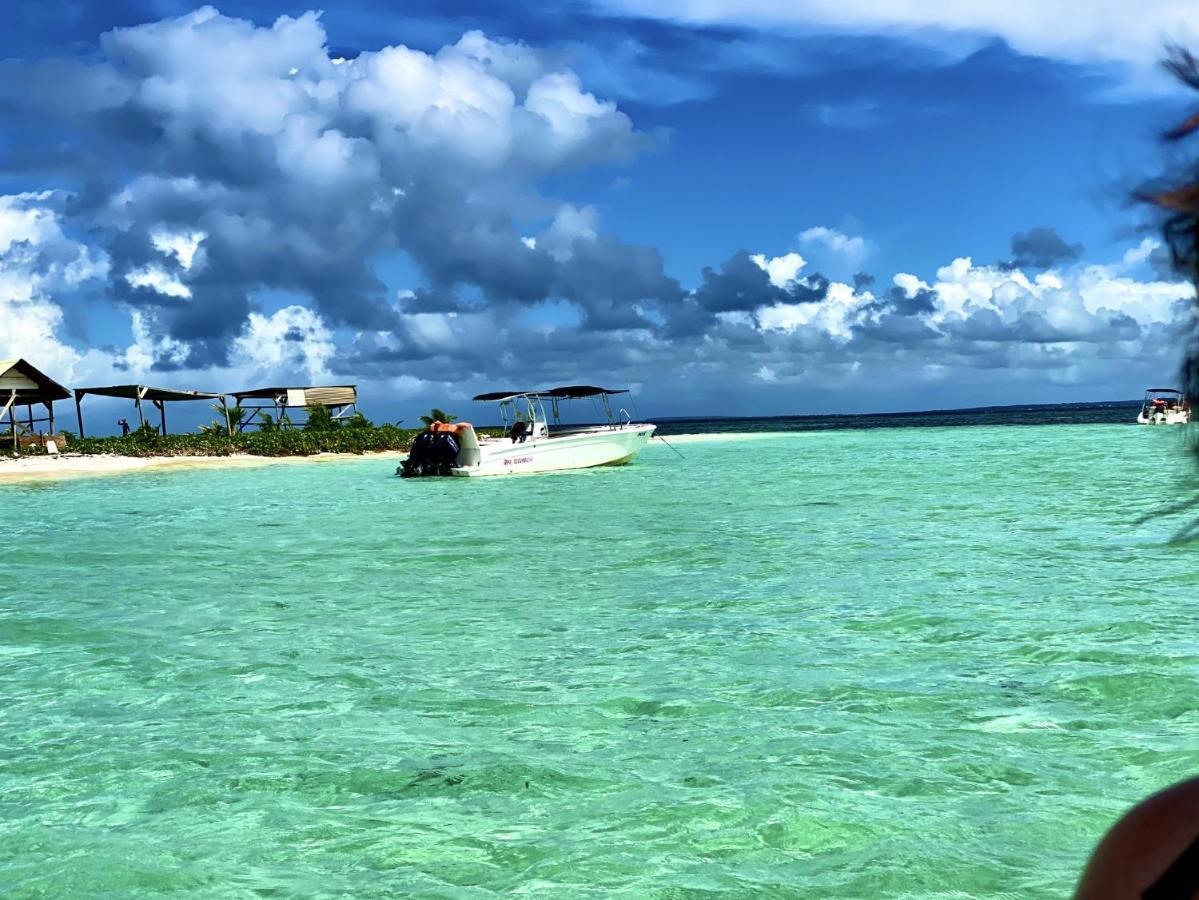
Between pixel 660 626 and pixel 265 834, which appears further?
pixel 660 626

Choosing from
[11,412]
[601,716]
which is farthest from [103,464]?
[601,716]

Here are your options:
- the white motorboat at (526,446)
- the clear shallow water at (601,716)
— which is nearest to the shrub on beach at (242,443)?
the white motorboat at (526,446)

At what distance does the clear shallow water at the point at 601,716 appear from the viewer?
468 centimetres

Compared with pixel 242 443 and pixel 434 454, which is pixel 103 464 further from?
pixel 434 454

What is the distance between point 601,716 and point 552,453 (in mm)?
27703

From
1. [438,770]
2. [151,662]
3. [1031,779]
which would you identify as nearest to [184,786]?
[438,770]

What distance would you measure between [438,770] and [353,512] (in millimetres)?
17878

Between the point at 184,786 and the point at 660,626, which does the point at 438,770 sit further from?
the point at 660,626

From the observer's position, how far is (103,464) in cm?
4266

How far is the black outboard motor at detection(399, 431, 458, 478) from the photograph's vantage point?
34500 mm

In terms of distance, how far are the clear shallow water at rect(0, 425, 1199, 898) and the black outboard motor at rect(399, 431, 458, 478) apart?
18.8 meters

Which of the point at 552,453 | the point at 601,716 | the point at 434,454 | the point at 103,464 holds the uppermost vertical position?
the point at 103,464

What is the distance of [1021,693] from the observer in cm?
693

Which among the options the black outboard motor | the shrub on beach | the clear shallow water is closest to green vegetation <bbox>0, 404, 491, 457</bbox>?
the shrub on beach
